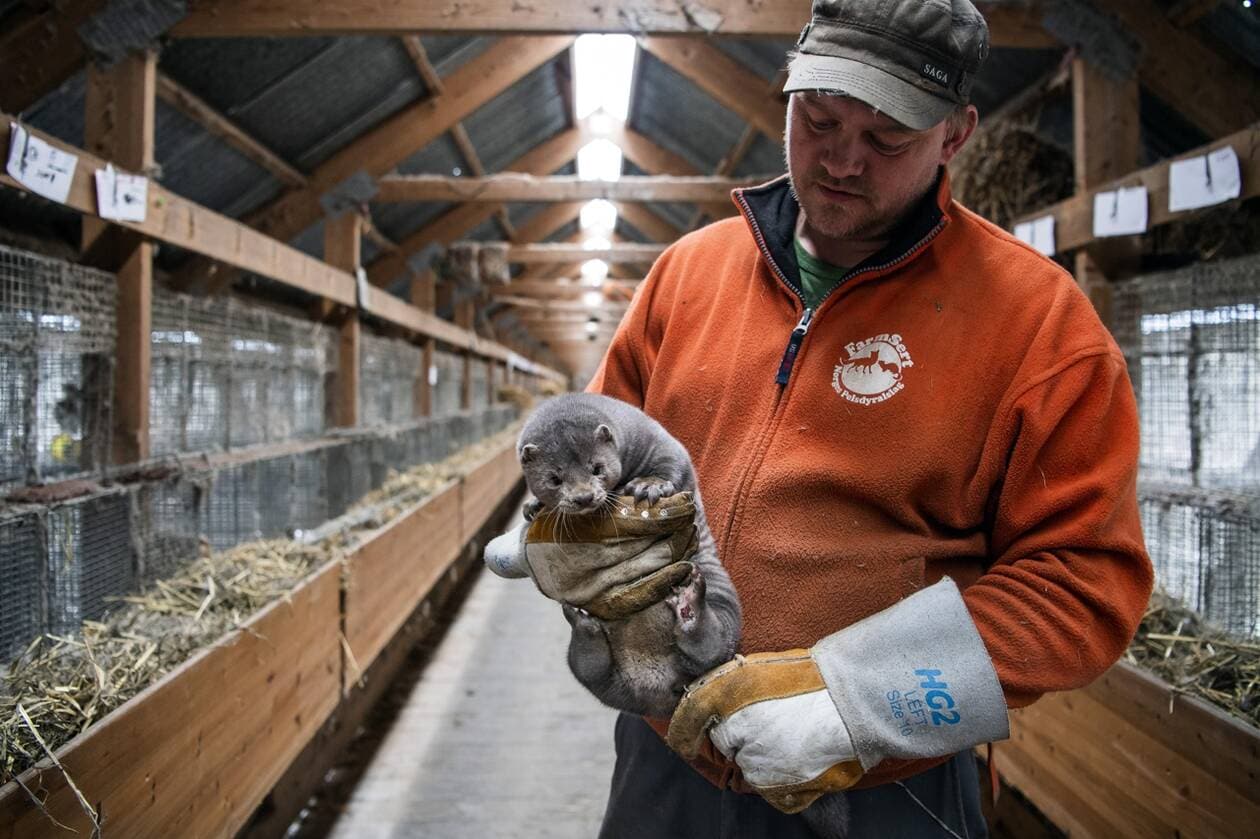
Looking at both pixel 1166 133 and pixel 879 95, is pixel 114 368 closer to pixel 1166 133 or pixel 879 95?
pixel 879 95

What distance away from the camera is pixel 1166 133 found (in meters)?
4.56

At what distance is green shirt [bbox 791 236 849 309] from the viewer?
1630 millimetres

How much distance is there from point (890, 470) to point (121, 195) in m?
3.16

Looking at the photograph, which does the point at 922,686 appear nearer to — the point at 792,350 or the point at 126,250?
the point at 792,350

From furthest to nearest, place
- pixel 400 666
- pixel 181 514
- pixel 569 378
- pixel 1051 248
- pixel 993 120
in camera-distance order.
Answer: pixel 569 378 → pixel 400 666 → pixel 993 120 → pixel 1051 248 → pixel 181 514

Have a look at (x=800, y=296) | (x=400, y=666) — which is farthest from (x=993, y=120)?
(x=400, y=666)

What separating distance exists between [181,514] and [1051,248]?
13.7 feet

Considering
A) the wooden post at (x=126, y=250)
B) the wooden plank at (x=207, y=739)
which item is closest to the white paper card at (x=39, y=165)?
the wooden post at (x=126, y=250)

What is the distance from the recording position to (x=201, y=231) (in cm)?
384

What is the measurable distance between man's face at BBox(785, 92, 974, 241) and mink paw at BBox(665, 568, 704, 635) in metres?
0.69

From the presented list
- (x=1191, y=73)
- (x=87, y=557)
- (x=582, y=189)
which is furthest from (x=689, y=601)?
(x=582, y=189)

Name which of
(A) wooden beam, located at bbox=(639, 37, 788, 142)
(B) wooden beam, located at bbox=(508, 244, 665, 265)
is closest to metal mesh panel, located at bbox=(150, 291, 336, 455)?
(A) wooden beam, located at bbox=(639, 37, 788, 142)

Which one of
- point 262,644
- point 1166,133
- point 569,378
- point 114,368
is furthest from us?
point 569,378

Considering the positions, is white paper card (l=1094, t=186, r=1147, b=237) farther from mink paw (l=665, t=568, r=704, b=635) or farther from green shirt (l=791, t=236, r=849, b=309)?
mink paw (l=665, t=568, r=704, b=635)
